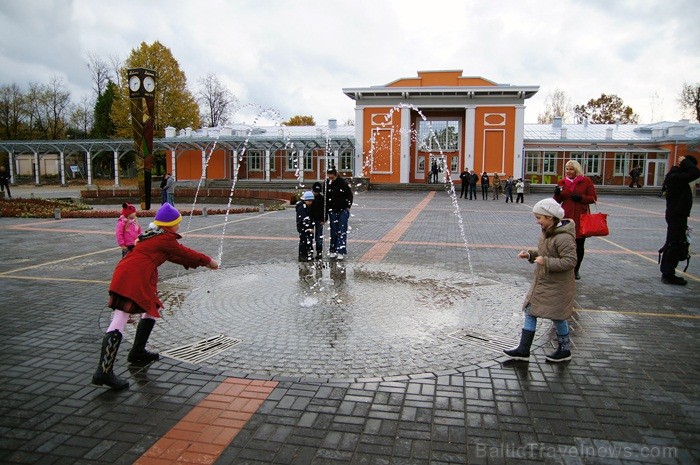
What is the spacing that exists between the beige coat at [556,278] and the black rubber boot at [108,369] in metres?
3.70

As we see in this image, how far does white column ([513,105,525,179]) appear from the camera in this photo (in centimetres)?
3928

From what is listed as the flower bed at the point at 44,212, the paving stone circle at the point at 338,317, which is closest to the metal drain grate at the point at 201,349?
the paving stone circle at the point at 338,317

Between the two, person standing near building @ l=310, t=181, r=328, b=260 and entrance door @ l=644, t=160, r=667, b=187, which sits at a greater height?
entrance door @ l=644, t=160, r=667, b=187

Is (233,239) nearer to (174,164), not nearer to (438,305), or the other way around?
(438,305)

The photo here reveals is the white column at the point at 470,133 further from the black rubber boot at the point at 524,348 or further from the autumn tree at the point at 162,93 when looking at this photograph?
the black rubber boot at the point at 524,348

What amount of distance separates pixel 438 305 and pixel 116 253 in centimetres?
739

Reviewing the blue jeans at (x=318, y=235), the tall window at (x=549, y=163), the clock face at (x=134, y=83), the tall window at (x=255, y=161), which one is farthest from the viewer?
the tall window at (x=255, y=161)

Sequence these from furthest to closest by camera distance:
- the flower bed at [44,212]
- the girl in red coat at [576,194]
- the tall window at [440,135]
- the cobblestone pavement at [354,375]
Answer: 1. the tall window at [440,135]
2. the flower bed at [44,212]
3. the girl in red coat at [576,194]
4. the cobblestone pavement at [354,375]

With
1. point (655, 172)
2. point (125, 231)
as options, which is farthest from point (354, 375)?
point (655, 172)

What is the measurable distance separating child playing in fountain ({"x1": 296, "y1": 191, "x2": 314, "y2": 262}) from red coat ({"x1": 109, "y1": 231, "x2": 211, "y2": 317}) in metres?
5.11

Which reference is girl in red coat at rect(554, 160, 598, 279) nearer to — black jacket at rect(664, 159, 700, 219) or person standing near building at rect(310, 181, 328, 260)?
black jacket at rect(664, 159, 700, 219)

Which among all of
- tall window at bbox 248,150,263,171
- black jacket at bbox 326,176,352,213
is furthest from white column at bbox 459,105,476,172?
black jacket at bbox 326,176,352,213

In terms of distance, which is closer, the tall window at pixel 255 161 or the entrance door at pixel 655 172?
the entrance door at pixel 655 172

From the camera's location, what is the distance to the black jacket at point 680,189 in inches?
314
